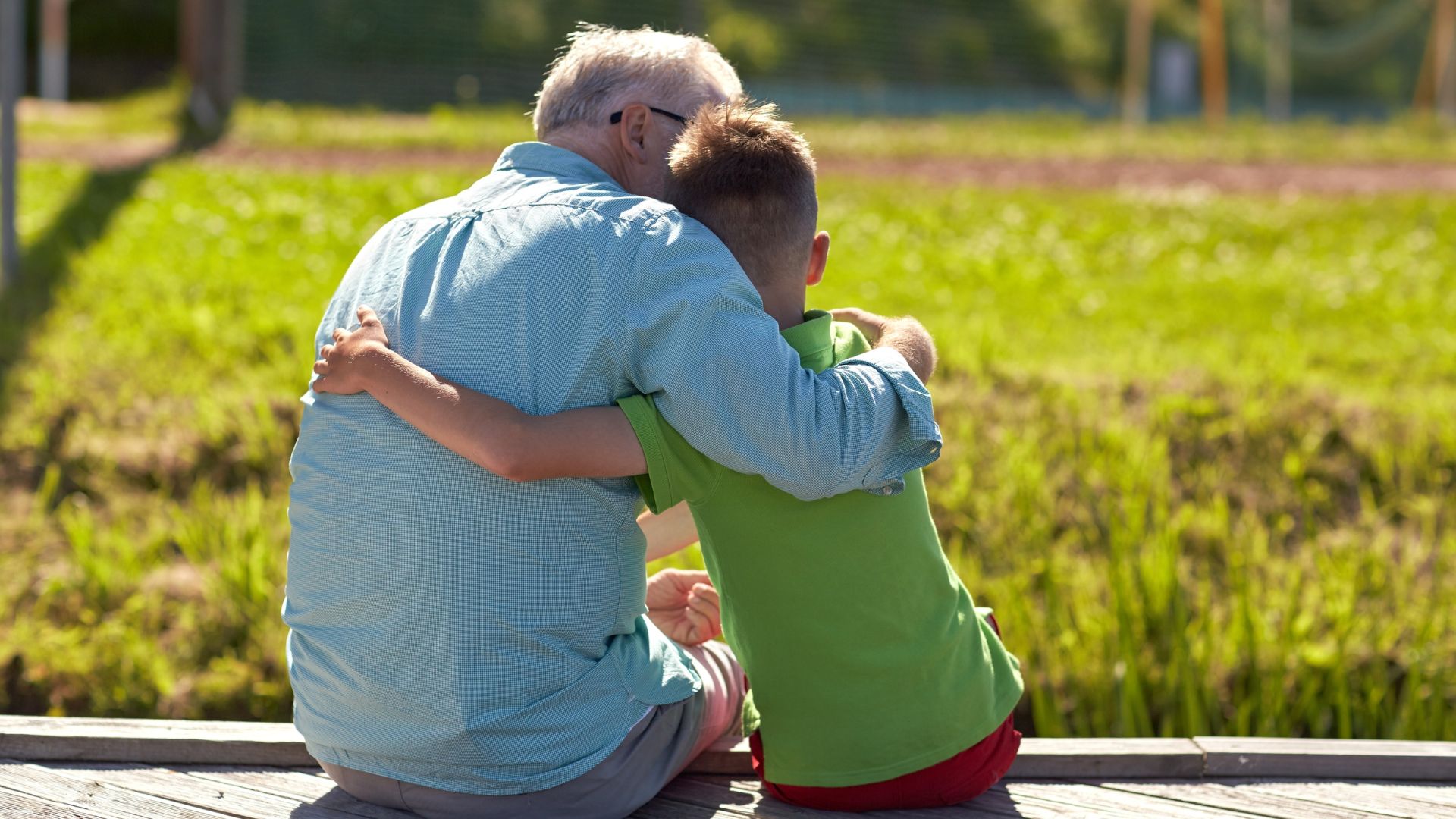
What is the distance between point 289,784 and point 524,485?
774 mm

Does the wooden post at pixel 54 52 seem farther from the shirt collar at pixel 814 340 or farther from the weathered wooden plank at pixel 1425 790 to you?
the weathered wooden plank at pixel 1425 790

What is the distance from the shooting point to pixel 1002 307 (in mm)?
6262

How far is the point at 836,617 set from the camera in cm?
186

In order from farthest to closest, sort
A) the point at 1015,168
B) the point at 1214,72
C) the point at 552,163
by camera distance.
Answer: the point at 1214,72
the point at 1015,168
the point at 552,163

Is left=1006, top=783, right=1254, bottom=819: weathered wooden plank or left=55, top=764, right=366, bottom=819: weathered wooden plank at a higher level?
left=1006, top=783, right=1254, bottom=819: weathered wooden plank

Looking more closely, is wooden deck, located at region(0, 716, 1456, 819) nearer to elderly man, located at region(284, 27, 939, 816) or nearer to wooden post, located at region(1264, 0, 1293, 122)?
elderly man, located at region(284, 27, 939, 816)

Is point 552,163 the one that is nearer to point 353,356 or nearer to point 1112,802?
point 353,356

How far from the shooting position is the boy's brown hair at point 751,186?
1821 mm

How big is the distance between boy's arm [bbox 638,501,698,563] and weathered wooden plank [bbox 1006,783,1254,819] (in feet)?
2.20

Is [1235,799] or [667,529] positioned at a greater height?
[667,529]

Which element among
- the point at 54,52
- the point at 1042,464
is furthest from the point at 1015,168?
the point at 54,52

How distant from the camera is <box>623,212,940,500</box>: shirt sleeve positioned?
1.67 metres

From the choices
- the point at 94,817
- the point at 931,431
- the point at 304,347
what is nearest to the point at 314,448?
the point at 94,817

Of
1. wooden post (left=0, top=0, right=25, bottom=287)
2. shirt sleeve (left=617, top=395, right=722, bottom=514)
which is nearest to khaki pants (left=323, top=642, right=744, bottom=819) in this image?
shirt sleeve (left=617, top=395, right=722, bottom=514)
